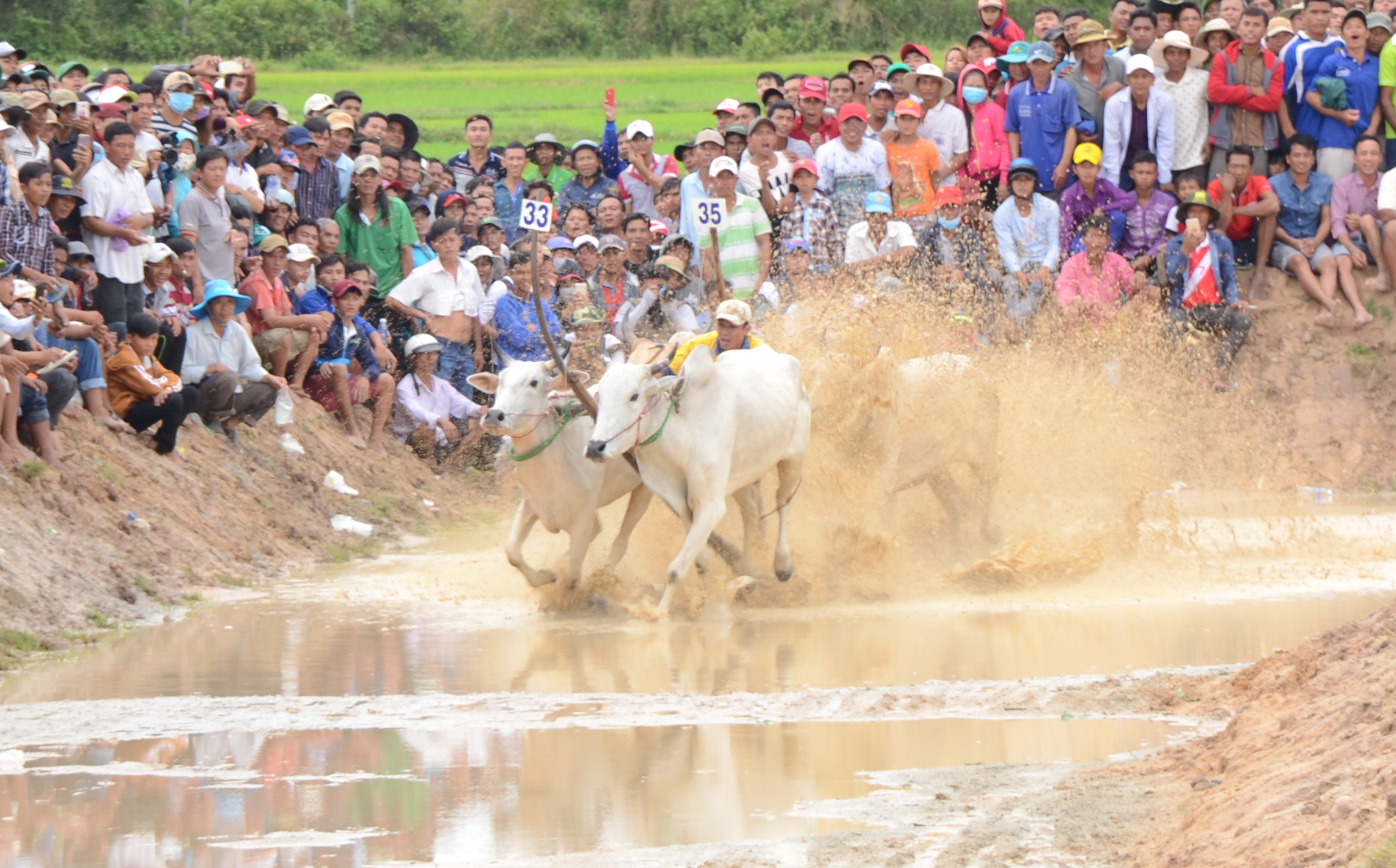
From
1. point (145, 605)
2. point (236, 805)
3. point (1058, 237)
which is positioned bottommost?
point (145, 605)

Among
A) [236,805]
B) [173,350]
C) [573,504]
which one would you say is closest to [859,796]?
[236,805]

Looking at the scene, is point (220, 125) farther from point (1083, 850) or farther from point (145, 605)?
point (1083, 850)

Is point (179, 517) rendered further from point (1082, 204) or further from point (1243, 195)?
point (1243, 195)

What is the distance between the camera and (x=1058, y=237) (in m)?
15.4

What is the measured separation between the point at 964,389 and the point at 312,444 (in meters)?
5.36

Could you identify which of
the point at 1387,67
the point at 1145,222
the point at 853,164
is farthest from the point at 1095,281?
the point at 1387,67

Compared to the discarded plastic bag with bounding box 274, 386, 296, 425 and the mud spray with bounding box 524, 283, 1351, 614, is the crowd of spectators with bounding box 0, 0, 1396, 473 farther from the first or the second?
the mud spray with bounding box 524, 283, 1351, 614

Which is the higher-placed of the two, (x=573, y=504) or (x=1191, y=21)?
(x=1191, y=21)

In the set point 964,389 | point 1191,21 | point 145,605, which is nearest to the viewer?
point 145,605

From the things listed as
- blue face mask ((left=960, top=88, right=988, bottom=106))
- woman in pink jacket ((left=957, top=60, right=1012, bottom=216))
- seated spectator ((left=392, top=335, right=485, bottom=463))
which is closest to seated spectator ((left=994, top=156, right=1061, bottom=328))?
woman in pink jacket ((left=957, top=60, right=1012, bottom=216))

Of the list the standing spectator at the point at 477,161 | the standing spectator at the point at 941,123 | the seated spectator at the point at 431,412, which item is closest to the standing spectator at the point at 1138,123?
the standing spectator at the point at 941,123

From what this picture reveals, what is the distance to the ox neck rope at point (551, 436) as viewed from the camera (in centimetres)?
1086

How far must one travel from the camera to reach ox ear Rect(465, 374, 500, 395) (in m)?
11.0

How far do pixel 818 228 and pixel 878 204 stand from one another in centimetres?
65
